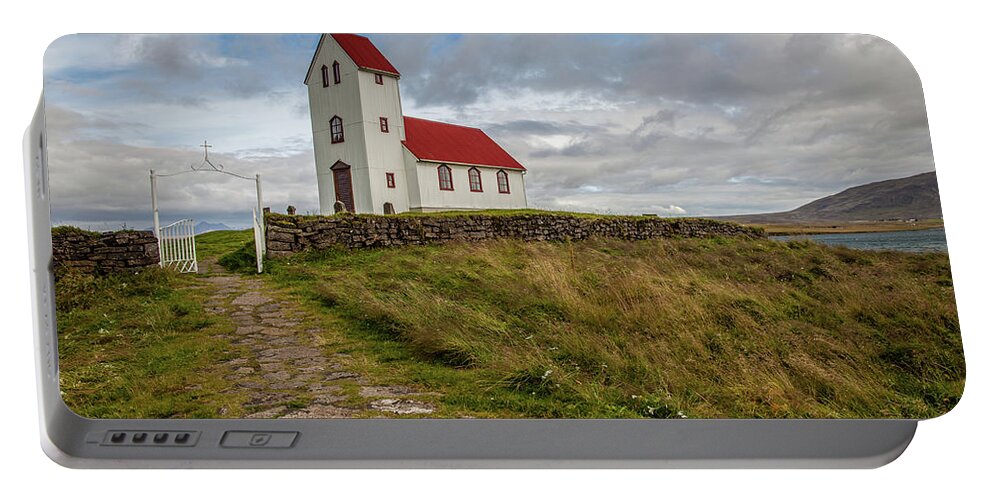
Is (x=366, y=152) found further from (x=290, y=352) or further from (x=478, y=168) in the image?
(x=290, y=352)

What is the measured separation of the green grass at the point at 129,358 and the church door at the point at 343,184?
2.82ft

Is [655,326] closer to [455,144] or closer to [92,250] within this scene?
[455,144]

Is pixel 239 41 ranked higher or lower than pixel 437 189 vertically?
higher

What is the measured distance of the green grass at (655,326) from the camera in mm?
2537

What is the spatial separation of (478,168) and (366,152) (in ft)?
1.81

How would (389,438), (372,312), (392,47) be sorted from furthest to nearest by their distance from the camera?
1. (372,312)
2. (392,47)
3. (389,438)

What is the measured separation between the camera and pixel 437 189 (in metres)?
3.02

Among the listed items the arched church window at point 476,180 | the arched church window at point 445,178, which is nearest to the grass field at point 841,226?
the arched church window at point 476,180

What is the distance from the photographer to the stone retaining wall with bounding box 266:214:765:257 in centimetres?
273

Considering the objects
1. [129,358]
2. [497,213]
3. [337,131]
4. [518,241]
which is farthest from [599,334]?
[129,358]

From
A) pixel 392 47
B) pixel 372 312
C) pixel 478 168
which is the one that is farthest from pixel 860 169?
pixel 372 312

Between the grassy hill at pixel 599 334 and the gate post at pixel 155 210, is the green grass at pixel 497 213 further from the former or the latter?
the gate post at pixel 155 210

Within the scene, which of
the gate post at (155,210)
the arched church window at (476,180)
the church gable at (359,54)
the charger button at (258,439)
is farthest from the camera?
the arched church window at (476,180)

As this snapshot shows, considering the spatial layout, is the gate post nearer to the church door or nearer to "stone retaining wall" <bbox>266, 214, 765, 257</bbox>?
"stone retaining wall" <bbox>266, 214, 765, 257</bbox>
